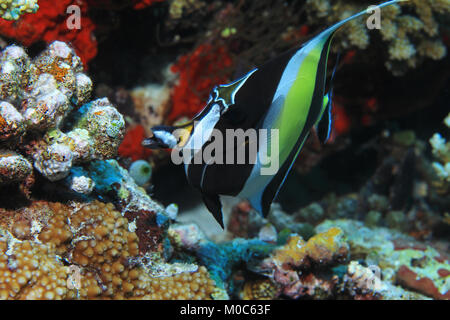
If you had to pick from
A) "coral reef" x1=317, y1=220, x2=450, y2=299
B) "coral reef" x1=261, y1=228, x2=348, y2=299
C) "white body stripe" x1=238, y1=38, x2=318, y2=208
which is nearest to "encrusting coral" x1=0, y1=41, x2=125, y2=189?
"white body stripe" x1=238, y1=38, x2=318, y2=208

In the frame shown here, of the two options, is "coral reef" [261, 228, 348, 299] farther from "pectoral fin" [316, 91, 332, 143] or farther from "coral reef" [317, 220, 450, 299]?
"pectoral fin" [316, 91, 332, 143]

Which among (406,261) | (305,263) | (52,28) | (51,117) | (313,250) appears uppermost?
(52,28)

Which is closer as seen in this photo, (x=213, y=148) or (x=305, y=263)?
(x=213, y=148)

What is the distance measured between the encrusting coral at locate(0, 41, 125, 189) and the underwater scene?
0.01 meters

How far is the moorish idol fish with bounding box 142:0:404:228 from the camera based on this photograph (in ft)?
4.69

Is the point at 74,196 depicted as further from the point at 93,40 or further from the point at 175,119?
the point at 175,119

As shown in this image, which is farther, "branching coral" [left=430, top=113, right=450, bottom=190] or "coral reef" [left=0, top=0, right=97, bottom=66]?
"branching coral" [left=430, top=113, right=450, bottom=190]

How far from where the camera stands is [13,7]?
6.88 feet

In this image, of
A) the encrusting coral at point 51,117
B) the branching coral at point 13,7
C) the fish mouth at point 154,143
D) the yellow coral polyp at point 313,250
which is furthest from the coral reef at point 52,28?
the yellow coral polyp at point 313,250

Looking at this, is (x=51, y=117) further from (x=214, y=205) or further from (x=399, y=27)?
(x=399, y=27)

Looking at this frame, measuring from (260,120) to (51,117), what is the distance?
1.17 metres

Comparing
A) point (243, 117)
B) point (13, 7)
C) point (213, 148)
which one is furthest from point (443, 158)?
point (13, 7)

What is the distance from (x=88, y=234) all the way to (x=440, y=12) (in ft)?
16.2
